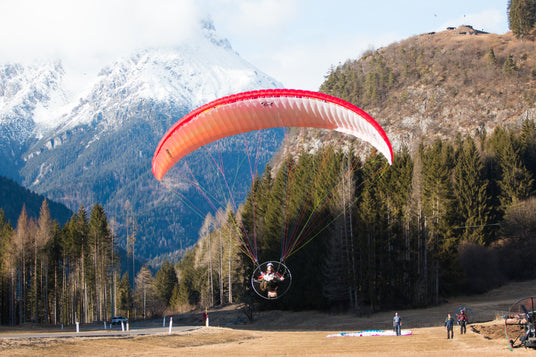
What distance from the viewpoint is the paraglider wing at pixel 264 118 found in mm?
25344

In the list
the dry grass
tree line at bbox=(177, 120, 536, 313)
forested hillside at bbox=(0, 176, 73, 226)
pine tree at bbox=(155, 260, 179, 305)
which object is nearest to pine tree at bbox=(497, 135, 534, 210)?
tree line at bbox=(177, 120, 536, 313)

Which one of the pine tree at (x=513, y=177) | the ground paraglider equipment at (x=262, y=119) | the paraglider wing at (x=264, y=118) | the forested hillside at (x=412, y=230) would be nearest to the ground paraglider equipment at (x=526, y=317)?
the ground paraglider equipment at (x=262, y=119)

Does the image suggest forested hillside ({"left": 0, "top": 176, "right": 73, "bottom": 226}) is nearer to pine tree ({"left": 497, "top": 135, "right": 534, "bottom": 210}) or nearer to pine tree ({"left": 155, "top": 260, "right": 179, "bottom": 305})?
pine tree ({"left": 155, "top": 260, "right": 179, "bottom": 305})

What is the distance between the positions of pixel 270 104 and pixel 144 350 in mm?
12761

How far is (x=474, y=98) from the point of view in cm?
9775

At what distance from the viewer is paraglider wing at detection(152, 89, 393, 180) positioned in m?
25.3

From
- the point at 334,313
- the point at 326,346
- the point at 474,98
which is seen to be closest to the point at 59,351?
the point at 326,346

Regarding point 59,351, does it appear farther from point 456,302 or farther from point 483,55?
point 483,55

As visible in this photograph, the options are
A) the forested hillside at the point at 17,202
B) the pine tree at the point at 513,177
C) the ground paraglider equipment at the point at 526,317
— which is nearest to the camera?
the ground paraglider equipment at the point at 526,317

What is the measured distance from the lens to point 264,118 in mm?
26391

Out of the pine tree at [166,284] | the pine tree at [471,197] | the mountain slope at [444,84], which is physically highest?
the mountain slope at [444,84]

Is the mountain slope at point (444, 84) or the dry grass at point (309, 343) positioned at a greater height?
the mountain slope at point (444, 84)

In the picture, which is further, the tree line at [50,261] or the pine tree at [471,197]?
the tree line at [50,261]

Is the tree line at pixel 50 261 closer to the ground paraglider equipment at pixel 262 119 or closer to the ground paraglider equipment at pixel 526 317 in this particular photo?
the ground paraglider equipment at pixel 262 119
